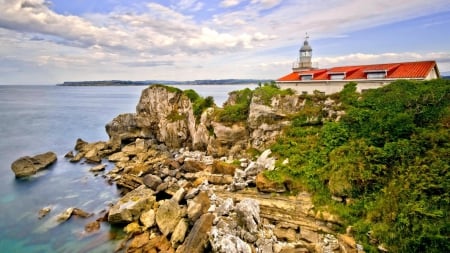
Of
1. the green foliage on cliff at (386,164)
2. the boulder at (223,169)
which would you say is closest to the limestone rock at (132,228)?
the boulder at (223,169)

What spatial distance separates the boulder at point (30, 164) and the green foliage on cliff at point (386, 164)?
890 inches

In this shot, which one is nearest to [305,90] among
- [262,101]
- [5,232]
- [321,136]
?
[262,101]

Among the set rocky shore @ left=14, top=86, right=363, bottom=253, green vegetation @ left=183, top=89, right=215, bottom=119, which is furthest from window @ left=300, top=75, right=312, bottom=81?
green vegetation @ left=183, top=89, right=215, bottom=119

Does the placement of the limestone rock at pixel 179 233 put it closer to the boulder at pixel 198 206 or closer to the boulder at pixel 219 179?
the boulder at pixel 198 206

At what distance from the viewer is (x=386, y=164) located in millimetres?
13672

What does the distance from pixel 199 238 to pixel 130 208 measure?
237 inches

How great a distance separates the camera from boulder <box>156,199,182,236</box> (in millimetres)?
14609

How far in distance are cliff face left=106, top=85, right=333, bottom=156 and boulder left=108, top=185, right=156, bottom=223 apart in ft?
29.7

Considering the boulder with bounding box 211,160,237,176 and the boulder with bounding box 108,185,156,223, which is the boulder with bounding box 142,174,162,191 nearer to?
the boulder with bounding box 108,185,156,223

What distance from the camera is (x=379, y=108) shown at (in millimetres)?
17172

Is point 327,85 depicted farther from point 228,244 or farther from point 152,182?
point 228,244

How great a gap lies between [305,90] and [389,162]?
41.5 ft

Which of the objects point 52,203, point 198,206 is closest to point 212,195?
point 198,206

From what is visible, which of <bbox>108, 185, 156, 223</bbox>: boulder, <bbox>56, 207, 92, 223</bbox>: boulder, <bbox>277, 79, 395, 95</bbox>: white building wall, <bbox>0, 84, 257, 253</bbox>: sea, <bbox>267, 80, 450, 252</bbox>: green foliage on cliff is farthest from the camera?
<bbox>277, 79, 395, 95</bbox>: white building wall
